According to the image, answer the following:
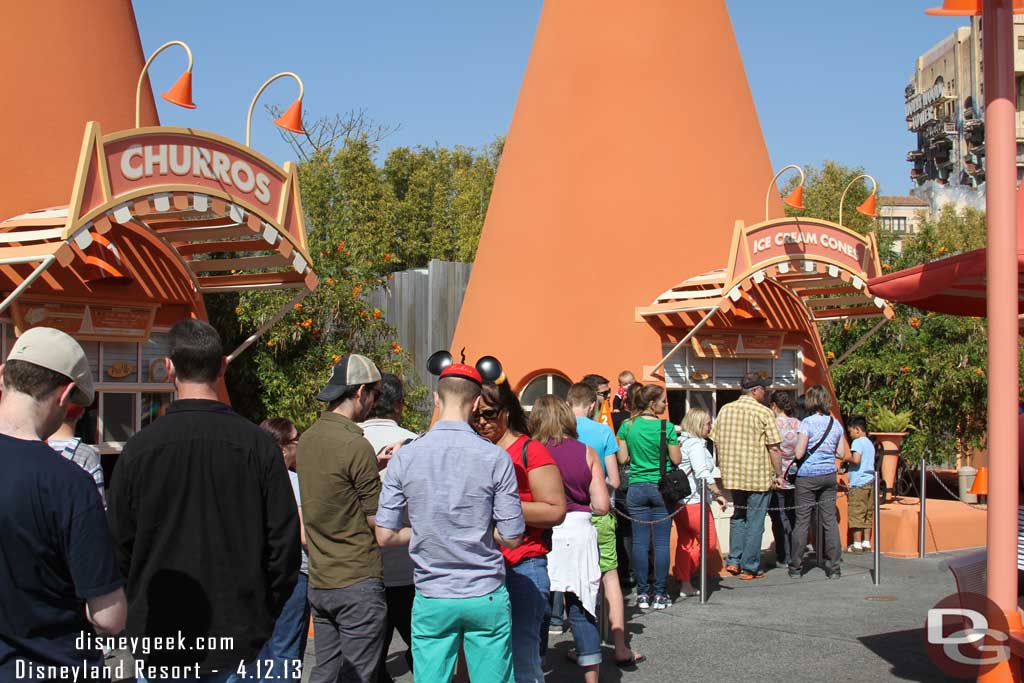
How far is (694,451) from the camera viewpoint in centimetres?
862

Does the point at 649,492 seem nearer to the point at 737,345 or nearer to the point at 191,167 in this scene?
the point at 737,345

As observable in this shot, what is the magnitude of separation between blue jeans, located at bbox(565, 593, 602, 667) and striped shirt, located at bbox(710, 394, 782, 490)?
140 inches

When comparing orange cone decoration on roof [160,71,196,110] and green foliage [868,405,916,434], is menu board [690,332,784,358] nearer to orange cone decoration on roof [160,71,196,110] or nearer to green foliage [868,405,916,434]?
green foliage [868,405,916,434]

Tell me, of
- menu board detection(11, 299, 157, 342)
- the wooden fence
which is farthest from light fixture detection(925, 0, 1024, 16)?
the wooden fence

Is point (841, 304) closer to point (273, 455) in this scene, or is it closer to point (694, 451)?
point (694, 451)

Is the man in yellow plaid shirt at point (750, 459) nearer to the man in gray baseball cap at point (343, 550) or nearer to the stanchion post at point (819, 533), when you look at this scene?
the stanchion post at point (819, 533)

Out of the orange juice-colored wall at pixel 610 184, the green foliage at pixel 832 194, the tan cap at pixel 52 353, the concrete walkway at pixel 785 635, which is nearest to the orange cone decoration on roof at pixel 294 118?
the orange juice-colored wall at pixel 610 184

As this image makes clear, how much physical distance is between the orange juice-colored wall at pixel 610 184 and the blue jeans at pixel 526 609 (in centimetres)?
527

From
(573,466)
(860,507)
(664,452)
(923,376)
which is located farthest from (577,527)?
(923,376)

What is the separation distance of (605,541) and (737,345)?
466cm

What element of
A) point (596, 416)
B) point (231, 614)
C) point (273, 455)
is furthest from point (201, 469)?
point (596, 416)

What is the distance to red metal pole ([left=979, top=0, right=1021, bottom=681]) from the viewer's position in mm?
4918

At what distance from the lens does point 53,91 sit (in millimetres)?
8141

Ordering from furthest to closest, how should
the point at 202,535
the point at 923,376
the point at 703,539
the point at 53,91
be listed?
the point at 923,376
the point at 53,91
the point at 703,539
the point at 202,535
